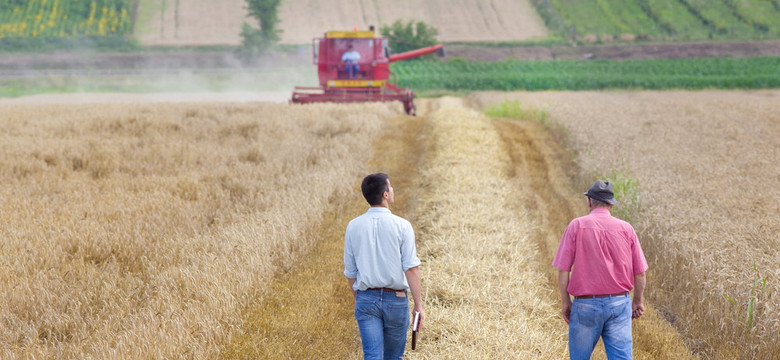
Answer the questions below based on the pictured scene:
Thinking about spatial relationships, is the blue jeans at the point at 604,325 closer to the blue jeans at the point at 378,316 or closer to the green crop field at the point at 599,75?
the blue jeans at the point at 378,316

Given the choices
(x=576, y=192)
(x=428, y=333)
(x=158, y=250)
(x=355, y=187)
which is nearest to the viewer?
(x=428, y=333)

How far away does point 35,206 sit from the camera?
8.66 meters

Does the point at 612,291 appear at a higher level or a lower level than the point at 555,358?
higher

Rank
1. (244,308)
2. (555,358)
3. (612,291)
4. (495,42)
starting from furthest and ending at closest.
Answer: (495,42) → (244,308) → (555,358) → (612,291)

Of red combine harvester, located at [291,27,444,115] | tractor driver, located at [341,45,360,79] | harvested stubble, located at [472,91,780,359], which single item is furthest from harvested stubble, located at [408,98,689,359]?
tractor driver, located at [341,45,360,79]

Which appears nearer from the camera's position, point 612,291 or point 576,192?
point 612,291

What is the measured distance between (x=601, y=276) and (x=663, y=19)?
236ft

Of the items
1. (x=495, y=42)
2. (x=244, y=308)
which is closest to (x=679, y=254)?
(x=244, y=308)

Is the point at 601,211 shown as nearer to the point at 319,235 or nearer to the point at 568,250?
the point at 568,250

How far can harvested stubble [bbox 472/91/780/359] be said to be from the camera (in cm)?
591

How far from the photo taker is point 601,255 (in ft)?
14.5

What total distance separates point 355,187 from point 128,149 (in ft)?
16.1

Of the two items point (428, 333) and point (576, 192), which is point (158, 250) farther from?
point (576, 192)

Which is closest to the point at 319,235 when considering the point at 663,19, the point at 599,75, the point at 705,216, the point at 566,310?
the point at 566,310
